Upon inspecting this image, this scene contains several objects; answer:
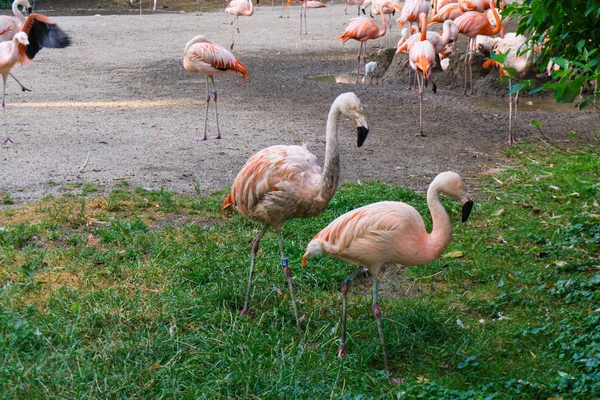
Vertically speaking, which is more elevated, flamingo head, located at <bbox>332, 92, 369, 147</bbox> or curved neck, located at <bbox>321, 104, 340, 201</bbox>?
flamingo head, located at <bbox>332, 92, 369, 147</bbox>

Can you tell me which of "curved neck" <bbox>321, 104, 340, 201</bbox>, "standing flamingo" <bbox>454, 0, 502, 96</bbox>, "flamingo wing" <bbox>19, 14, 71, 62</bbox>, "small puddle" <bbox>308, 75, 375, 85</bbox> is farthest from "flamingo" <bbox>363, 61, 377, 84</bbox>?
"curved neck" <bbox>321, 104, 340, 201</bbox>

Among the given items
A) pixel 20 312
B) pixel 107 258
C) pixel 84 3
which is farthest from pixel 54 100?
pixel 84 3

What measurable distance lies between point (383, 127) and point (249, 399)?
19.0 feet

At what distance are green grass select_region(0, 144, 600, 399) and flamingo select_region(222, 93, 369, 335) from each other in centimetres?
39

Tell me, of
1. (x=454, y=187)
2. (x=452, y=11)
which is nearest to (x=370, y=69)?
(x=452, y=11)

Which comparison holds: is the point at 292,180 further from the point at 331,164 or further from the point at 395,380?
the point at 395,380

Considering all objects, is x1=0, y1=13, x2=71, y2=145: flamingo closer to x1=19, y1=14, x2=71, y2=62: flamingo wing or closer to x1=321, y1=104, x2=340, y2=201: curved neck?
x1=19, y1=14, x2=71, y2=62: flamingo wing

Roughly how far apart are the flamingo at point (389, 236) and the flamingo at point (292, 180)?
0.28 m

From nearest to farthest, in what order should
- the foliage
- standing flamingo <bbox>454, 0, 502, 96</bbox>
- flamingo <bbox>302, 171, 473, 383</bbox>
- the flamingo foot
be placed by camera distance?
the foliage → the flamingo foot → flamingo <bbox>302, 171, 473, 383</bbox> → standing flamingo <bbox>454, 0, 502, 96</bbox>

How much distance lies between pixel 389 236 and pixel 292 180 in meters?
0.71

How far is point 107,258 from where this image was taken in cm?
464

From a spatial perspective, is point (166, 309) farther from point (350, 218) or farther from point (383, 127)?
point (383, 127)

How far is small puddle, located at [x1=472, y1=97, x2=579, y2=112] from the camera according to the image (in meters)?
9.51

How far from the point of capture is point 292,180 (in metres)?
3.90
